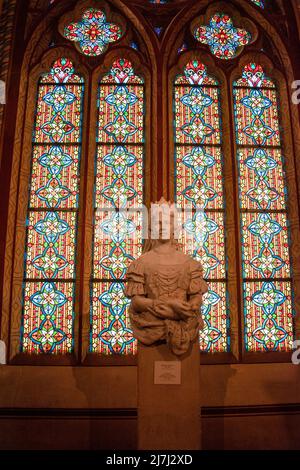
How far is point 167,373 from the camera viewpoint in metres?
4.37

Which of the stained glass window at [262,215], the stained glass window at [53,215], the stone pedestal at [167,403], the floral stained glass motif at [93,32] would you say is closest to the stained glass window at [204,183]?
the stained glass window at [262,215]

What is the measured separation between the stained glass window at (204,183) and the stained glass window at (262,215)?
0.26m

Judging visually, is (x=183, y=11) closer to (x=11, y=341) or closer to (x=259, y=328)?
(x=259, y=328)

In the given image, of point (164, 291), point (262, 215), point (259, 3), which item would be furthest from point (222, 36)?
point (164, 291)

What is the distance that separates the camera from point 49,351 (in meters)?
5.69

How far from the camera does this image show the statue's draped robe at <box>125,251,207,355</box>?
4.40 metres

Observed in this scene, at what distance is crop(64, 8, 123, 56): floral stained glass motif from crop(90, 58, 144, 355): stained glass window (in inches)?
12.1

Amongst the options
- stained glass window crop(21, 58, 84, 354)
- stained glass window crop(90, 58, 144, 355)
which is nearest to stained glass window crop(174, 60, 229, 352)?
stained glass window crop(90, 58, 144, 355)

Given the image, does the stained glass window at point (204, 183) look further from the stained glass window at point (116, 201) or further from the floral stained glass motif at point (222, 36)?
the stained glass window at point (116, 201)

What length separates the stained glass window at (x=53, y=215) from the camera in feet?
18.9

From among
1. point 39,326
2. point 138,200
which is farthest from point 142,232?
point 39,326

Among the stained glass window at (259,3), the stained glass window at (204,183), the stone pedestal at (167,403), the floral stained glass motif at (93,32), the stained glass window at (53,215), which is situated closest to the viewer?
the stone pedestal at (167,403)

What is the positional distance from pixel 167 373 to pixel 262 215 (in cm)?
256

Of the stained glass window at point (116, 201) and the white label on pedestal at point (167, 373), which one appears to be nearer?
the white label on pedestal at point (167, 373)
